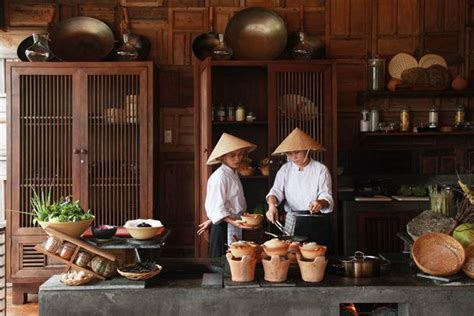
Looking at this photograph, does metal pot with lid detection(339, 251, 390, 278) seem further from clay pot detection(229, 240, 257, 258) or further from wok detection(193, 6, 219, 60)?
Answer: wok detection(193, 6, 219, 60)

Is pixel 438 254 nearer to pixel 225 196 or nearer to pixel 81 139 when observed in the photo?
pixel 225 196

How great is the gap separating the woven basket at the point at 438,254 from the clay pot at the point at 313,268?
55cm

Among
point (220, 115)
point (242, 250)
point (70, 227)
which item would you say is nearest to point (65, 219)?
point (70, 227)

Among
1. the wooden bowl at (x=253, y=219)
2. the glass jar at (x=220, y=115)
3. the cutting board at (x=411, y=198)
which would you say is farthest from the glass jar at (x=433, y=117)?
the wooden bowl at (x=253, y=219)

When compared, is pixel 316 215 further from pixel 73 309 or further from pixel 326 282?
pixel 73 309

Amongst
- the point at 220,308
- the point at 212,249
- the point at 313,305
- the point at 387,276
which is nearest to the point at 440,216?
the point at 387,276

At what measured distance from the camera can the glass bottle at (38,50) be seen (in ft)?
17.9

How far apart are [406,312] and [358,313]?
0.39 m

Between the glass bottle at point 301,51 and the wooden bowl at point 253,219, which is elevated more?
the glass bottle at point 301,51

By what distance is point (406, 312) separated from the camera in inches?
115

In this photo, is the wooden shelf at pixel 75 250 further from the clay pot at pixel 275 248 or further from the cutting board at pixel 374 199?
the cutting board at pixel 374 199

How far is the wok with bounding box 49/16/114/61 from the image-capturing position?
18.7 ft

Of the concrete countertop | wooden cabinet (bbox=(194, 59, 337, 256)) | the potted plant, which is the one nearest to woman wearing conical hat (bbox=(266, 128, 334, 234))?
wooden cabinet (bbox=(194, 59, 337, 256))

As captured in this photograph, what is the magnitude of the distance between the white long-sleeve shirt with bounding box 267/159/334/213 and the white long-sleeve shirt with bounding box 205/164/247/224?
1.69 ft
